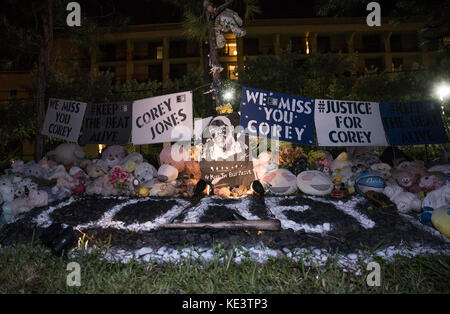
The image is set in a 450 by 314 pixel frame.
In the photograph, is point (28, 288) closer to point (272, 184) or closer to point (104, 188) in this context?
point (104, 188)

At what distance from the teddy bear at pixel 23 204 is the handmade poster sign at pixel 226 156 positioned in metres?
2.97

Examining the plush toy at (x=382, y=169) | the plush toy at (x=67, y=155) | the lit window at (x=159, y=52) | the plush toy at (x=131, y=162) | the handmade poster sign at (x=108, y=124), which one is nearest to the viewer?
the plush toy at (x=382, y=169)

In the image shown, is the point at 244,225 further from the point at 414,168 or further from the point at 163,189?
the point at 414,168

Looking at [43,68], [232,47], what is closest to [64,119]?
[43,68]

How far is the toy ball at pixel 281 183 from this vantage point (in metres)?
5.50

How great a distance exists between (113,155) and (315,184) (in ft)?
15.4

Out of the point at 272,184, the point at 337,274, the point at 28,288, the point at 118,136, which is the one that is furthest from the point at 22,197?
the point at 337,274

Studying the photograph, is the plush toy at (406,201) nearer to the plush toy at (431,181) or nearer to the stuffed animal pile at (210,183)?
the stuffed animal pile at (210,183)

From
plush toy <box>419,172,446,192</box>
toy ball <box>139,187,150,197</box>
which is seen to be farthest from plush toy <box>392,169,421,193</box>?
toy ball <box>139,187,150,197</box>

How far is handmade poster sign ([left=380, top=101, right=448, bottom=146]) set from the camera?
6.73 metres

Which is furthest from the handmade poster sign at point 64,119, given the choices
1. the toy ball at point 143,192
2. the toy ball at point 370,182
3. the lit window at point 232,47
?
the lit window at point 232,47

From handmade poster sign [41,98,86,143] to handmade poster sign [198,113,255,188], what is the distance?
150 inches

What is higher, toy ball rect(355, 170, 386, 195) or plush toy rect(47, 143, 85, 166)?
plush toy rect(47, 143, 85, 166)

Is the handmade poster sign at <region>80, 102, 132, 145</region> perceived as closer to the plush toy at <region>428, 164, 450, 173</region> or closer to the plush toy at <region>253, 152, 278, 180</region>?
the plush toy at <region>253, 152, 278, 180</region>
